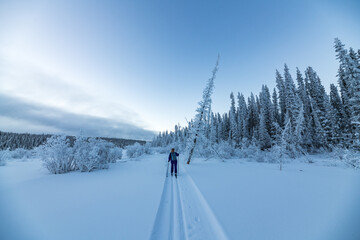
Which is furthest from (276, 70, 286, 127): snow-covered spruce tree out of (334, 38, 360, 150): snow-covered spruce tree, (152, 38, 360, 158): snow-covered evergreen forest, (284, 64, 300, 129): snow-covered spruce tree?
(334, 38, 360, 150): snow-covered spruce tree

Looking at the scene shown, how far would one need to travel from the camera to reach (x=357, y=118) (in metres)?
14.3

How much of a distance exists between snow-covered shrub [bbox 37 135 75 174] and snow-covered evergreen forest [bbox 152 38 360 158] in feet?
37.7

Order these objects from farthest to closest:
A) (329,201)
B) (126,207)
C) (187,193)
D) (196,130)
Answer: (196,130)
(187,193)
(329,201)
(126,207)

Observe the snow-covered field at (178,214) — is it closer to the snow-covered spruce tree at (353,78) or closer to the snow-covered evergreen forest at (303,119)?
the snow-covered evergreen forest at (303,119)

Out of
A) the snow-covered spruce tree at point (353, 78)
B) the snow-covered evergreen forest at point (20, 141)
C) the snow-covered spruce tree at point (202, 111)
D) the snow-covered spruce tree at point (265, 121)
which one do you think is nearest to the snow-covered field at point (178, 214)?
the snow-covered evergreen forest at point (20, 141)

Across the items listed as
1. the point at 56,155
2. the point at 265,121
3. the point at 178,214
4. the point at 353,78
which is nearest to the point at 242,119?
the point at 265,121

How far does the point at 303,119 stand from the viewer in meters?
19.7

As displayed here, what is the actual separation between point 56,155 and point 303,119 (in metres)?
29.9

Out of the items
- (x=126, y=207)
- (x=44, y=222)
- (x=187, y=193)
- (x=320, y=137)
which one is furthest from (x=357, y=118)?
(x=44, y=222)

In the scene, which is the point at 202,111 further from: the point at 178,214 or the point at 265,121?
the point at 265,121

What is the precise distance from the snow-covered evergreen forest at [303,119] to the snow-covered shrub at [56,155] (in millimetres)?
11500

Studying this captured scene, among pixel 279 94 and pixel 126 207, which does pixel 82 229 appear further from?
pixel 279 94

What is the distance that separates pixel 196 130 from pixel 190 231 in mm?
13269

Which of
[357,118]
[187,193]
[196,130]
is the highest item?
[357,118]
